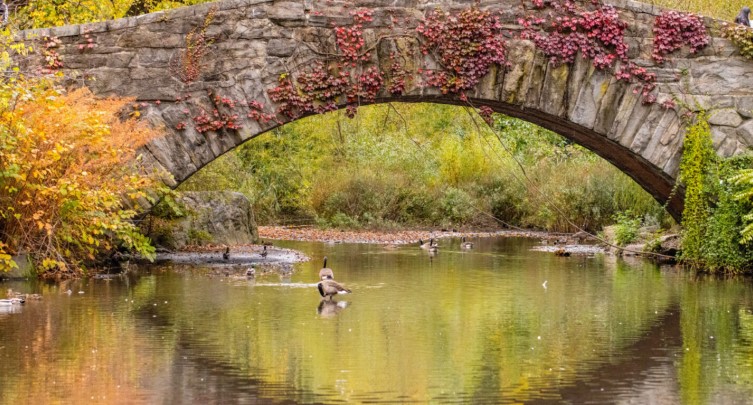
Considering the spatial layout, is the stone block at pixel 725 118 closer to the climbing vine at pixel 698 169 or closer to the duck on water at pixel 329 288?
the climbing vine at pixel 698 169

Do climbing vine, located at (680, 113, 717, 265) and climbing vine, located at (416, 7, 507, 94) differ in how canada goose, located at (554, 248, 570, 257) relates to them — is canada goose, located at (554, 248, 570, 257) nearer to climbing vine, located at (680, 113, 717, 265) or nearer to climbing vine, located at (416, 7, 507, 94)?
climbing vine, located at (680, 113, 717, 265)

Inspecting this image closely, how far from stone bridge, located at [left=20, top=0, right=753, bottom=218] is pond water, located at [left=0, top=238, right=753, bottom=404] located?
1.98 metres

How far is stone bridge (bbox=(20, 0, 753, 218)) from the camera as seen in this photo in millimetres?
15844

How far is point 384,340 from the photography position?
998cm

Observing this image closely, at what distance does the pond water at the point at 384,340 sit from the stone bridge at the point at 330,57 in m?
1.98

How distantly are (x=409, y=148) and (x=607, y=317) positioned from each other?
20.3m

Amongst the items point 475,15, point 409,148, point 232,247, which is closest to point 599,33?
point 475,15

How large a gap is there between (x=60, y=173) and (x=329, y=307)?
13.4 ft

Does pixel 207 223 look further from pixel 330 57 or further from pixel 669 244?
pixel 669 244

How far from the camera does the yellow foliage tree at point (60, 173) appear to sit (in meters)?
13.6

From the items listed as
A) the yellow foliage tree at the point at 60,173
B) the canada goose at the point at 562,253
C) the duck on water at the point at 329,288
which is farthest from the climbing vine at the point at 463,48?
the canada goose at the point at 562,253

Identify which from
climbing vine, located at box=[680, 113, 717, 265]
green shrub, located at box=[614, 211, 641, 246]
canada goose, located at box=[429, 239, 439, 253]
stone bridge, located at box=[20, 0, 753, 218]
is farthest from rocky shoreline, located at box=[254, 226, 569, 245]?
climbing vine, located at box=[680, 113, 717, 265]

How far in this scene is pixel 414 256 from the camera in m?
19.9

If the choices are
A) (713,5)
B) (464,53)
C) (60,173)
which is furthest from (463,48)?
(713,5)
